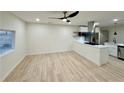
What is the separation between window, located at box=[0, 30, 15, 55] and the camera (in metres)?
4.10

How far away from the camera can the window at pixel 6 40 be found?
410 cm

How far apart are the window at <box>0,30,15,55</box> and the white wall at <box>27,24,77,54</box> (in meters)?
2.95

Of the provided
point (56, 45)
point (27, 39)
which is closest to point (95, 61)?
point (56, 45)

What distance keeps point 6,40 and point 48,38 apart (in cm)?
433

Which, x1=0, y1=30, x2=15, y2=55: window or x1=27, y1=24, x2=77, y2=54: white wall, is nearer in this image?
x1=0, y1=30, x2=15, y2=55: window

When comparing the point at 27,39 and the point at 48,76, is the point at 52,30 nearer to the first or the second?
the point at 27,39

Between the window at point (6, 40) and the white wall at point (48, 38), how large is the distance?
295cm

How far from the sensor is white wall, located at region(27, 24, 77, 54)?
26.0ft

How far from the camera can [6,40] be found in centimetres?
448

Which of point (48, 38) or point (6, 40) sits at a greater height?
point (48, 38)

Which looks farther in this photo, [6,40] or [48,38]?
[48,38]
